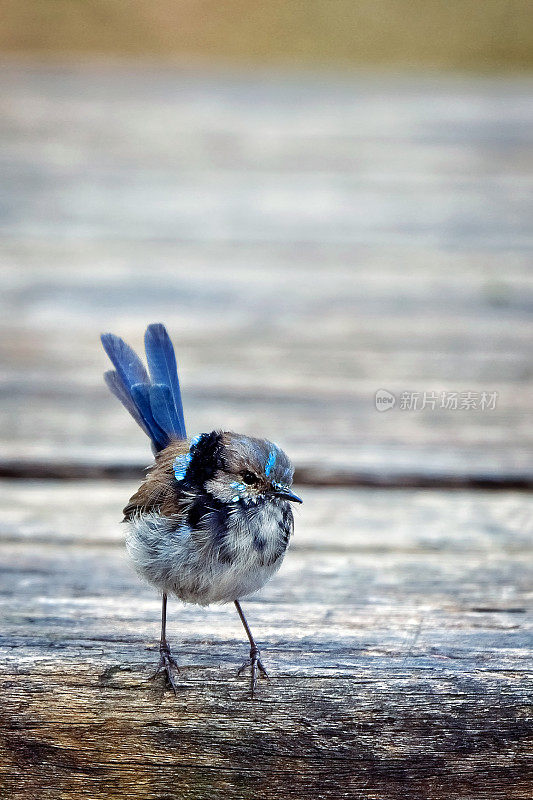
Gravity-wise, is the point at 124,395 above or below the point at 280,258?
below

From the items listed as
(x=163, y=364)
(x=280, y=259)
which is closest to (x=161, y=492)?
(x=163, y=364)

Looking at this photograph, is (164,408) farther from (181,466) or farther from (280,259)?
(280,259)

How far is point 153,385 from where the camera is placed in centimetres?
265

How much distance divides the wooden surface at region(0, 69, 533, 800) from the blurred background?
0.06 feet

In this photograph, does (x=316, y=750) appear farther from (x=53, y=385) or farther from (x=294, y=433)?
(x=53, y=385)

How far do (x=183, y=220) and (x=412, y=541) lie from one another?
12.1ft

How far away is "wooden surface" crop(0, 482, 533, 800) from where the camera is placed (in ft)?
6.52

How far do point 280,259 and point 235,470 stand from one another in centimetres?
333

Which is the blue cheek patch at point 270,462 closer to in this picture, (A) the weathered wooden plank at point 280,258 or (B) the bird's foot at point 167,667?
(B) the bird's foot at point 167,667

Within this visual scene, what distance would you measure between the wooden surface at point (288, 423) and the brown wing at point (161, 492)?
218 millimetres

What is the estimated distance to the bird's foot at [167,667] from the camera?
204 cm

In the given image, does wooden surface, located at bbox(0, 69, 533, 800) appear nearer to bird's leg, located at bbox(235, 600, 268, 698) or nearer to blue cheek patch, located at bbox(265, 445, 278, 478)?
bird's leg, located at bbox(235, 600, 268, 698)

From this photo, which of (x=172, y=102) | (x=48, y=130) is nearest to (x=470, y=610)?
(x=48, y=130)

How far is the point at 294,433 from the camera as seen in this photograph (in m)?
3.59
